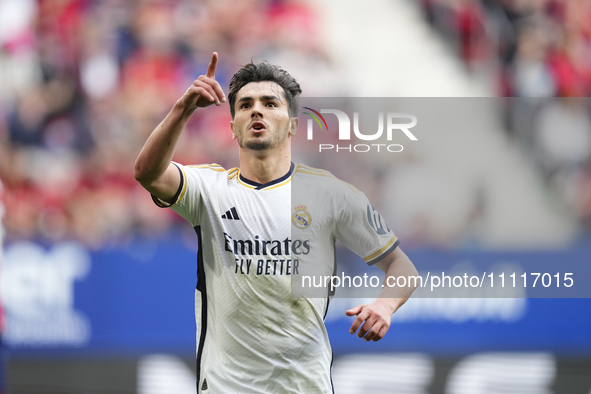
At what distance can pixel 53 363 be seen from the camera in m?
5.94

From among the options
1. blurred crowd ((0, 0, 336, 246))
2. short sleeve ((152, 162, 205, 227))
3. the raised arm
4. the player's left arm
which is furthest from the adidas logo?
blurred crowd ((0, 0, 336, 246))

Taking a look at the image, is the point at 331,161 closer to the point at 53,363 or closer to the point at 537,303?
the point at 537,303

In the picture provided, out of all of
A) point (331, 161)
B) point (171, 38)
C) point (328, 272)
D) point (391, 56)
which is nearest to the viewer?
point (328, 272)

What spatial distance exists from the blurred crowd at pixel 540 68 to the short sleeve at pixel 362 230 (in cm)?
326

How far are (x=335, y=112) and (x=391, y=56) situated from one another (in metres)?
1.29

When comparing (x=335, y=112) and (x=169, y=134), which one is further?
(x=335, y=112)

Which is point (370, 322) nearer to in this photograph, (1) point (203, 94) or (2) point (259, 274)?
(2) point (259, 274)

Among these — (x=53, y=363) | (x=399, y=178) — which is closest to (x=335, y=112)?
(x=399, y=178)

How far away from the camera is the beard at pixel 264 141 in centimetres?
313

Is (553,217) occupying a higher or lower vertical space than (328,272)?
higher

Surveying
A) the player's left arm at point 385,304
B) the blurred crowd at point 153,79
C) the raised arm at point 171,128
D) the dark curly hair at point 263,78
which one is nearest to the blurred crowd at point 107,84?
the blurred crowd at point 153,79

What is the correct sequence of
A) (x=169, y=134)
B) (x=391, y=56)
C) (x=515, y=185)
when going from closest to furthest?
(x=169, y=134), (x=515, y=185), (x=391, y=56)

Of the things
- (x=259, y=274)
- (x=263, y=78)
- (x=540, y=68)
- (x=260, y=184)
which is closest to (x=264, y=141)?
(x=260, y=184)

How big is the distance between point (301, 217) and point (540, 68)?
14.2 feet
